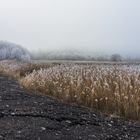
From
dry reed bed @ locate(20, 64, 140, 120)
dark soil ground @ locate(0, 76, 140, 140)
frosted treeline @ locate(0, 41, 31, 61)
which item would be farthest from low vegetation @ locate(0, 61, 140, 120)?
frosted treeline @ locate(0, 41, 31, 61)

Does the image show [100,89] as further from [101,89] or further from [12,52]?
[12,52]

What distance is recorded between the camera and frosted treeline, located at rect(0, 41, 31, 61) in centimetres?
4000

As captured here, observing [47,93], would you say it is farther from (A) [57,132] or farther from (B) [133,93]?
(A) [57,132]

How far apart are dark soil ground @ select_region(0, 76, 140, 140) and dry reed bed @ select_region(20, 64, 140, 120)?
558mm

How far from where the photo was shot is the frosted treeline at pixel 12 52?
40000mm

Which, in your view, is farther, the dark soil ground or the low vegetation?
the low vegetation

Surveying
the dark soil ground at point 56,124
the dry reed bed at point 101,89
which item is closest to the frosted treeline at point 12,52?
the dry reed bed at point 101,89

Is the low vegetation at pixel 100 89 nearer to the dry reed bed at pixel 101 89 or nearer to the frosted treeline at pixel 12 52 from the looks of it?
the dry reed bed at pixel 101 89

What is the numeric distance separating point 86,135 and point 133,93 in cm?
300

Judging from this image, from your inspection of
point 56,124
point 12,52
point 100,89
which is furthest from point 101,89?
point 12,52

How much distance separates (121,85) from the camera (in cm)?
1087

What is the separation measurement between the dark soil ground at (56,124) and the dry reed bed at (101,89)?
558 mm

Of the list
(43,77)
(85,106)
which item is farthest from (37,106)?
(43,77)

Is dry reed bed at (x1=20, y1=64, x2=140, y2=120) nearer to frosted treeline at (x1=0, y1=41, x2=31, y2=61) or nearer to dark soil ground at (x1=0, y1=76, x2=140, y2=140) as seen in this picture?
dark soil ground at (x1=0, y1=76, x2=140, y2=140)
